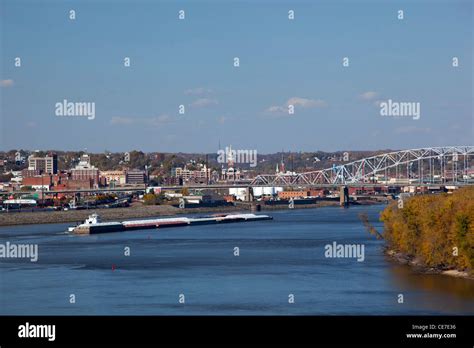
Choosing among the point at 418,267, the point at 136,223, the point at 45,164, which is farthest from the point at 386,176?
the point at 418,267

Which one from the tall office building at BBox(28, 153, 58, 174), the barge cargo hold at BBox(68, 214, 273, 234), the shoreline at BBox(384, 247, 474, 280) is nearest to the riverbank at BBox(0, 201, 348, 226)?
the barge cargo hold at BBox(68, 214, 273, 234)

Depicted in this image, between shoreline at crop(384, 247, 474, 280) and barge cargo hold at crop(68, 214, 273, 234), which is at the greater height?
barge cargo hold at crop(68, 214, 273, 234)

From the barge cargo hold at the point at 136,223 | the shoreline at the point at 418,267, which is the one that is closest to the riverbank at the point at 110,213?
the barge cargo hold at the point at 136,223

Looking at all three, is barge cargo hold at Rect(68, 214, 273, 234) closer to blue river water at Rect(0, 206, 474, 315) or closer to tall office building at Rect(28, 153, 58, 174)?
blue river water at Rect(0, 206, 474, 315)

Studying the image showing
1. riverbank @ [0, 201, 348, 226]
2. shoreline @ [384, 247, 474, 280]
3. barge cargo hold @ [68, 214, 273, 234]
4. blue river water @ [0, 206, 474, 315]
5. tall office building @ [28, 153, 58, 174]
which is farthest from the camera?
tall office building @ [28, 153, 58, 174]

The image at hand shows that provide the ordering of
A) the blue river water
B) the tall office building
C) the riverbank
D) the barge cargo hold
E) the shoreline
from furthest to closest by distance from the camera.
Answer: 1. the tall office building
2. the riverbank
3. the barge cargo hold
4. the shoreline
5. the blue river water

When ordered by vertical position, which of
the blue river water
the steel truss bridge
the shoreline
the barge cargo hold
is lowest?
the blue river water

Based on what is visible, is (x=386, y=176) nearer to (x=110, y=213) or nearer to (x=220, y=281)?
(x=110, y=213)
